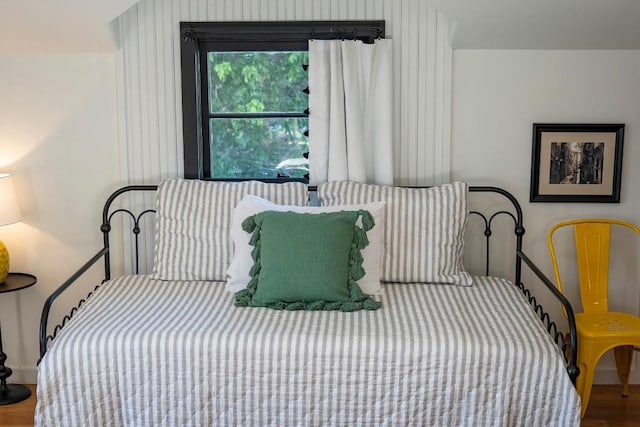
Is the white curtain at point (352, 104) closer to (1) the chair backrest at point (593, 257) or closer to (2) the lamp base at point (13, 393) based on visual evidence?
(1) the chair backrest at point (593, 257)

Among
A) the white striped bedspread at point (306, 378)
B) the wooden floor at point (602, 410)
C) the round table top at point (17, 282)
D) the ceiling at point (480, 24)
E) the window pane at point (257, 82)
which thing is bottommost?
the wooden floor at point (602, 410)

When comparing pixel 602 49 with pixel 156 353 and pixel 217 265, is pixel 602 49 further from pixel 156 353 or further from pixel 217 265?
pixel 156 353

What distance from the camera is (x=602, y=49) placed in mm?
3428

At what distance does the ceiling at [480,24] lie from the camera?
314 cm

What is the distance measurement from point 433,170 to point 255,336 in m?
1.28

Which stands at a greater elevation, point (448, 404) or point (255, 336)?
point (255, 336)

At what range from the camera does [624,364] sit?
348 centimetres

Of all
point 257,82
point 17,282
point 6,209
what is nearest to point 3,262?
point 17,282

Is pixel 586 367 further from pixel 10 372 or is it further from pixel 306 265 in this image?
pixel 10 372

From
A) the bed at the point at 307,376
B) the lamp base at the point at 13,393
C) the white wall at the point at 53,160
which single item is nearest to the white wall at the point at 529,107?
the bed at the point at 307,376

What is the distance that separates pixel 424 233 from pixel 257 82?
3.35ft

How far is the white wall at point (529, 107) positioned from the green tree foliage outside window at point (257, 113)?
70 centimetres

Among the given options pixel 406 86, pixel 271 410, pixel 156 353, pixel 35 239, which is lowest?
pixel 271 410

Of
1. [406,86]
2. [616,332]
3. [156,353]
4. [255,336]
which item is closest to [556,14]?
[406,86]
